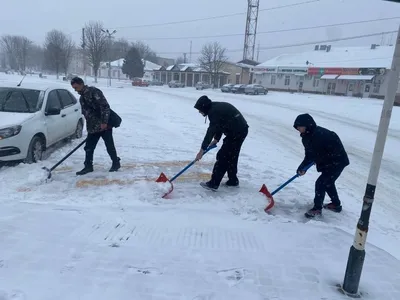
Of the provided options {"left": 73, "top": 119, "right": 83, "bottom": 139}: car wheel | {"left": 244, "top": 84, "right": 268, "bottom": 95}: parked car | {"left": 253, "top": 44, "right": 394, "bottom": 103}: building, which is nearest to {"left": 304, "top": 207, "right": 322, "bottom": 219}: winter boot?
{"left": 73, "top": 119, "right": 83, "bottom": 139}: car wheel

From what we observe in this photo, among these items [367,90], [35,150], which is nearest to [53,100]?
[35,150]

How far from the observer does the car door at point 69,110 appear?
7.19m

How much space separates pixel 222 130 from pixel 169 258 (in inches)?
87.2

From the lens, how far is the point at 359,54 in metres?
44.3

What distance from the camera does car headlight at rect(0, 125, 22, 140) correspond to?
17.3 ft

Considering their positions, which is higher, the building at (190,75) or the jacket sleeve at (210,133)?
the building at (190,75)

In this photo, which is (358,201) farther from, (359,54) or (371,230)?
(359,54)

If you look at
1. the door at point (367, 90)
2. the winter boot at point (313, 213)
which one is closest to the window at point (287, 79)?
the door at point (367, 90)

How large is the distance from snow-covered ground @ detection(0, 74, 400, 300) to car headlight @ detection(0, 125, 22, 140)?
591 millimetres

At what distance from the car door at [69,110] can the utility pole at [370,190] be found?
6228 mm

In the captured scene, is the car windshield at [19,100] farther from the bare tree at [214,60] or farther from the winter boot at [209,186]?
the bare tree at [214,60]

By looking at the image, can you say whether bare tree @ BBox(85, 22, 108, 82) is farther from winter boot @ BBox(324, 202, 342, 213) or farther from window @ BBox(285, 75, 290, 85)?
winter boot @ BBox(324, 202, 342, 213)

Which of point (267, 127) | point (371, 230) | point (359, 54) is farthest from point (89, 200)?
point (359, 54)

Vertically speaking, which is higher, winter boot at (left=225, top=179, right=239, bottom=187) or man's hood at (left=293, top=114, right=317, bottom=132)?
man's hood at (left=293, top=114, right=317, bottom=132)
